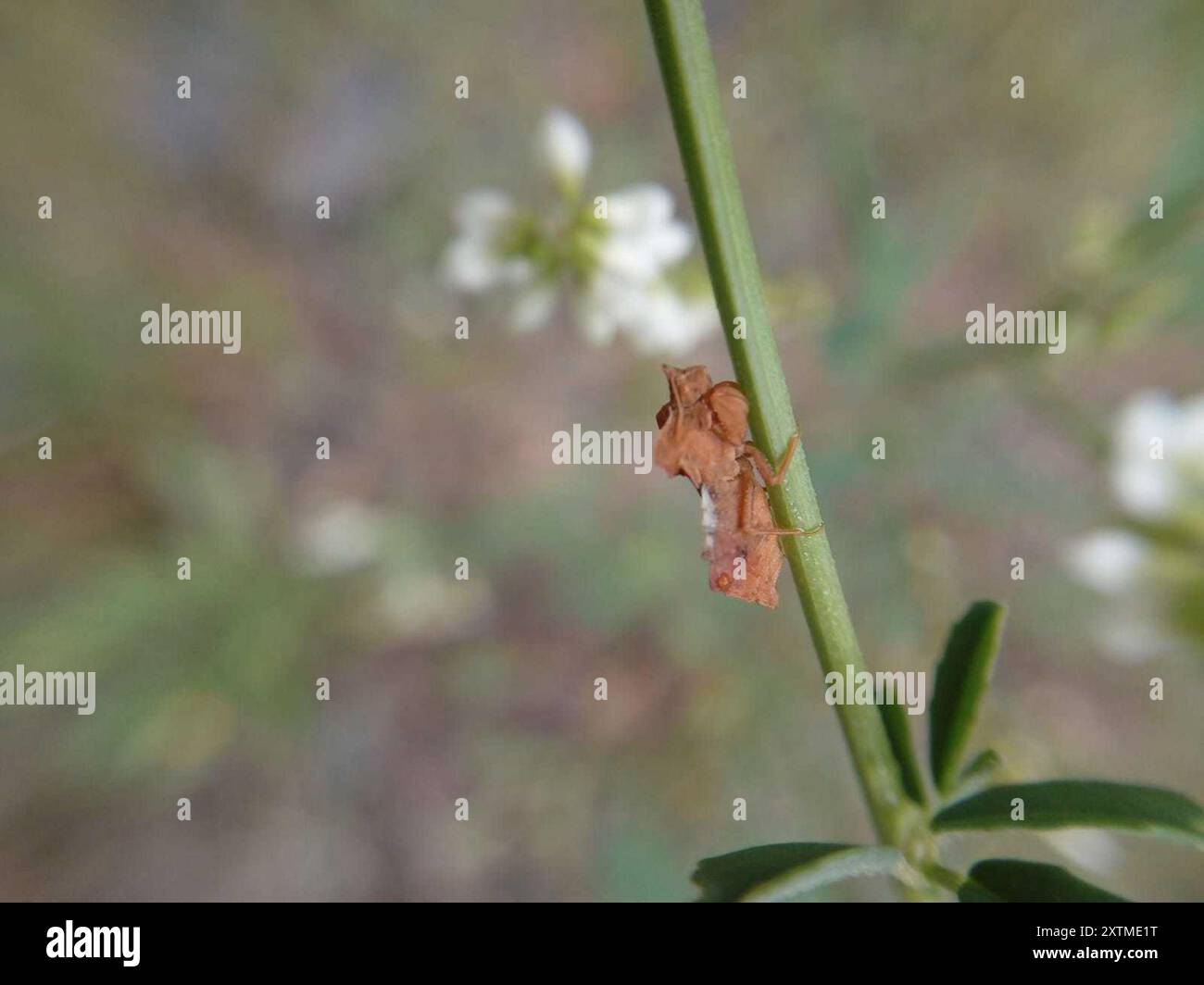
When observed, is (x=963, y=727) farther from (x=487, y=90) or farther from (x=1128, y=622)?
(x=487, y=90)

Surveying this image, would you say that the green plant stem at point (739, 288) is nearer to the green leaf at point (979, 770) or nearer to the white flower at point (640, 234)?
the green leaf at point (979, 770)

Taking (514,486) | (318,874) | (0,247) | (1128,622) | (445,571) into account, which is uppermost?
(0,247)

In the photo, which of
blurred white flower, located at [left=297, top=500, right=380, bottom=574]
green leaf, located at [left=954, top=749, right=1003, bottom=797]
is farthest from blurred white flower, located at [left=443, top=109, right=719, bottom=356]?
blurred white flower, located at [left=297, top=500, right=380, bottom=574]

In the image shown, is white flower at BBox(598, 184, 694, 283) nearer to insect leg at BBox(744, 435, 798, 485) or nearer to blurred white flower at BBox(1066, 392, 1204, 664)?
insect leg at BBox(744, 435, 798, 485)

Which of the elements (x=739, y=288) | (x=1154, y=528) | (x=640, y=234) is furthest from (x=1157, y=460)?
(x=739, y=288)

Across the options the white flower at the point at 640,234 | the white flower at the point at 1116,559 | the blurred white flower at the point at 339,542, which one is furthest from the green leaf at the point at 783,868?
the blurred white flower at the point at 339,542
